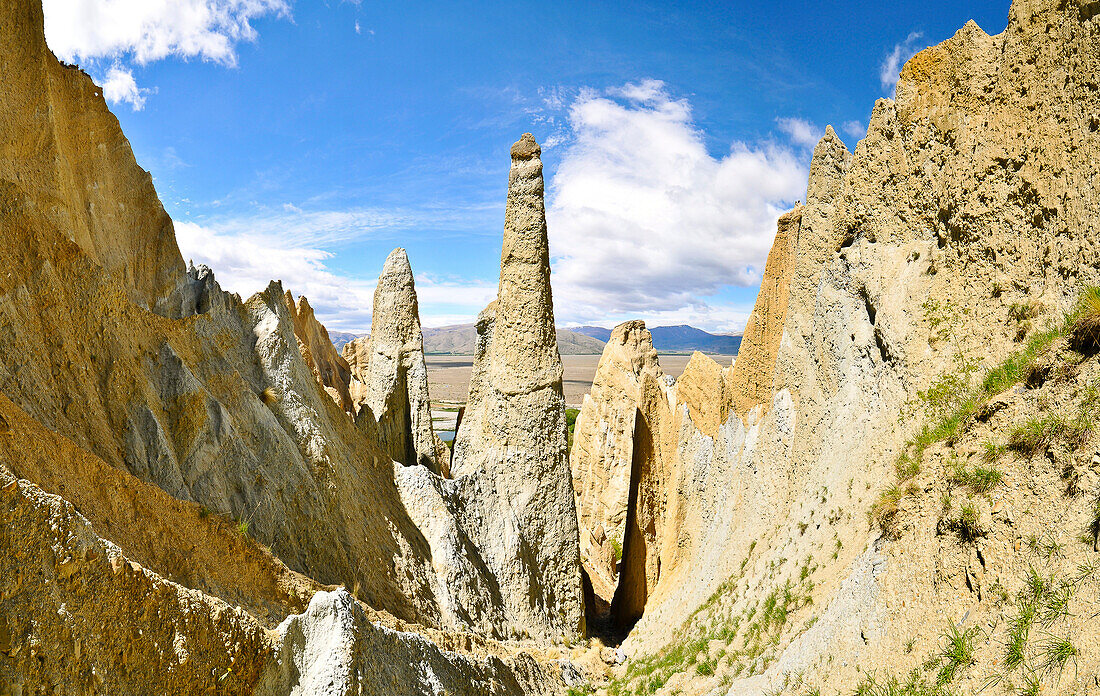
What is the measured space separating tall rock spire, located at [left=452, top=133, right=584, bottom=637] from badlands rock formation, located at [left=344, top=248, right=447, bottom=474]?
4.07ft

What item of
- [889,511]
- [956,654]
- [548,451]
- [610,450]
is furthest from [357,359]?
[956,654]

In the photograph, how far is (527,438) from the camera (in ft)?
47.3

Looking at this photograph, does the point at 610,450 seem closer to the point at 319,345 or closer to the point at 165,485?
the point at 319,345

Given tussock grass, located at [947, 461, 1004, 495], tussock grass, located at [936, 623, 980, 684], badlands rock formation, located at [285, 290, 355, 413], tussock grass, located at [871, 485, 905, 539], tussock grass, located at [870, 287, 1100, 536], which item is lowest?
tussock grass, located at [936, 623, 980, 684]

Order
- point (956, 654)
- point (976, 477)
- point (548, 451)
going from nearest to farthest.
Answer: point (956, 654) → point (976, 477) → point (548, 451)

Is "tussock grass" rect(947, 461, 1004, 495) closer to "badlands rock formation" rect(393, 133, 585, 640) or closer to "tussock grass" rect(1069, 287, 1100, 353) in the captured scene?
"tussock grass" rect(1069, 287, 1100, 353)

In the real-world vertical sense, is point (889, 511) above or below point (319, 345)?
below

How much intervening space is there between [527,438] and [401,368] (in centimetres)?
377

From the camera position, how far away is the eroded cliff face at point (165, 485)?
166 inches

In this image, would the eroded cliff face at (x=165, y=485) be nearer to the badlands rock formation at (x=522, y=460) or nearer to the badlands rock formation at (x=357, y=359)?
the badlands rock formation at (x=522, y=460)

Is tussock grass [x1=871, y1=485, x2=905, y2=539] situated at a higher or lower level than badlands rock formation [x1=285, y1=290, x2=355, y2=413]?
lower

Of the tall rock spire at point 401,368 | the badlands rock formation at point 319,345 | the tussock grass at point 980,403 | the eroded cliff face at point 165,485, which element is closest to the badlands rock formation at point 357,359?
the badlands rock formation at point 319,345

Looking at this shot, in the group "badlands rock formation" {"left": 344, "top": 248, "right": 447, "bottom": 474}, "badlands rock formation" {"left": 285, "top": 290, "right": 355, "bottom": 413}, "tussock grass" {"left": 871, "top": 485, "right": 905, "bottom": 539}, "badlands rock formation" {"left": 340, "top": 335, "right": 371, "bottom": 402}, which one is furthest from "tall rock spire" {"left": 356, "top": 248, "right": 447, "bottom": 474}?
"tussock grass" {"left": 871, "top": 485, "right": 905, "bottom": 539}

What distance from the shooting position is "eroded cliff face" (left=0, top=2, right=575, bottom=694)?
13.9 ft
